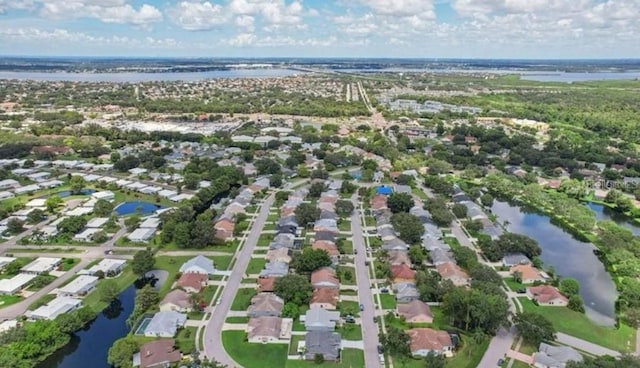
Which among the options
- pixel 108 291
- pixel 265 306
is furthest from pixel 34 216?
pixel 265 306

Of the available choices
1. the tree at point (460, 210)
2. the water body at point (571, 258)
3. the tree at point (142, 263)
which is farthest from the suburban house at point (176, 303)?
the tree at point (460, 210)

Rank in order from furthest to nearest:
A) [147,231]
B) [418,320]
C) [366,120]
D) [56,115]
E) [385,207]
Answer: [366,120]
[56,115]
[385,207]
[147,231]
[418,320]

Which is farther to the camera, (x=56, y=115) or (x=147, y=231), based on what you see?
(x=56, y=115)

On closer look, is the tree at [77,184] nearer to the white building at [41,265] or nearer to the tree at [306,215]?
the white building at [41,265]

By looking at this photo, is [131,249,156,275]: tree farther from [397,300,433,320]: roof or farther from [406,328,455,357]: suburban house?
[406,328,455,357]: suburban house

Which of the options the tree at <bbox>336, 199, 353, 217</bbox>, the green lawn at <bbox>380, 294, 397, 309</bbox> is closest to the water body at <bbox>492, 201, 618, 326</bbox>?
the green lawn at <bbox>380, 294, 397, 309</bbox>

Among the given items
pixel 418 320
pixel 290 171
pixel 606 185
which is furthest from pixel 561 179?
pixel 418 320

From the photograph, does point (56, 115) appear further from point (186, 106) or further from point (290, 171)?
point (290, 171)
